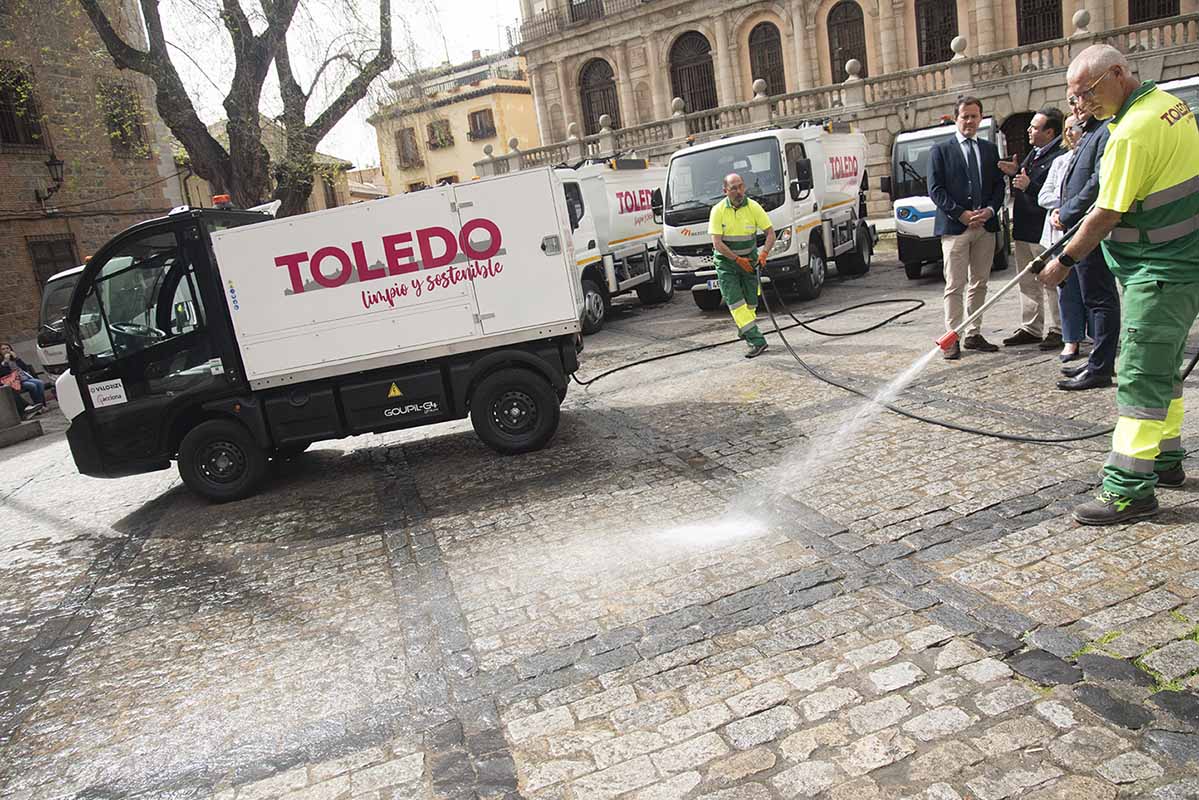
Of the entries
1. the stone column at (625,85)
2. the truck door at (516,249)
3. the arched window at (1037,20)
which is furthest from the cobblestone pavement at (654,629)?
the stone column at (625,85)

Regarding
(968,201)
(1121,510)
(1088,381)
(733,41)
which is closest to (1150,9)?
(733,41)

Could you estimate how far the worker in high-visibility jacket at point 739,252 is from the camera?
32.9 feet

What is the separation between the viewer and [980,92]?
88.4 ft

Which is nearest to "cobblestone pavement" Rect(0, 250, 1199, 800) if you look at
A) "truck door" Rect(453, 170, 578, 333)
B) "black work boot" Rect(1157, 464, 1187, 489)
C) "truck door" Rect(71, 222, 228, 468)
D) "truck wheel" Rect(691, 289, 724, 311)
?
"black work boot" Rect(1157, 464, 1187, 489)

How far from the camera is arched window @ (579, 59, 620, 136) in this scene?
39362 mm

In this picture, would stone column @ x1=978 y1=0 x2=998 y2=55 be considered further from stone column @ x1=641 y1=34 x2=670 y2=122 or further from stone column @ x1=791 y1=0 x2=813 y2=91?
stone column @ x1=641 y1=34 x2=670 y2=122

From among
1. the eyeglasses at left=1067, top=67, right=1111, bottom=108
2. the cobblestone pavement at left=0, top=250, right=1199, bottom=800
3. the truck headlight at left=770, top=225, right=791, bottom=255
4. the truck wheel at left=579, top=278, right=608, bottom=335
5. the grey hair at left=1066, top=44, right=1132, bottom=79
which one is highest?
the grey hair at left=1066, top=44, right=1132, bottom=79

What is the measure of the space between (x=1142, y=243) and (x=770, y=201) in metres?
9.52

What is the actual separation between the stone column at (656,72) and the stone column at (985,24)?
12.1 meters

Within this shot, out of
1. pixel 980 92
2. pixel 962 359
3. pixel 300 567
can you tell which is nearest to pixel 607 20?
pixel 980 92

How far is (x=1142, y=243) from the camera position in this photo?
443 cm

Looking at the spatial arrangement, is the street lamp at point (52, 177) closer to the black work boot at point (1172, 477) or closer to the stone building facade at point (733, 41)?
the stone building facade at point (733, 41)

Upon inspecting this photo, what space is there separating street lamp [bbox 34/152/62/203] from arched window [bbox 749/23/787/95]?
24.5 meters

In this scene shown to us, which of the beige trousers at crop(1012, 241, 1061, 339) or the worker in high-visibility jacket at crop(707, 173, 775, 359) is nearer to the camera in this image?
the beige trousers at crop(1012, 241, 1061, 339)
